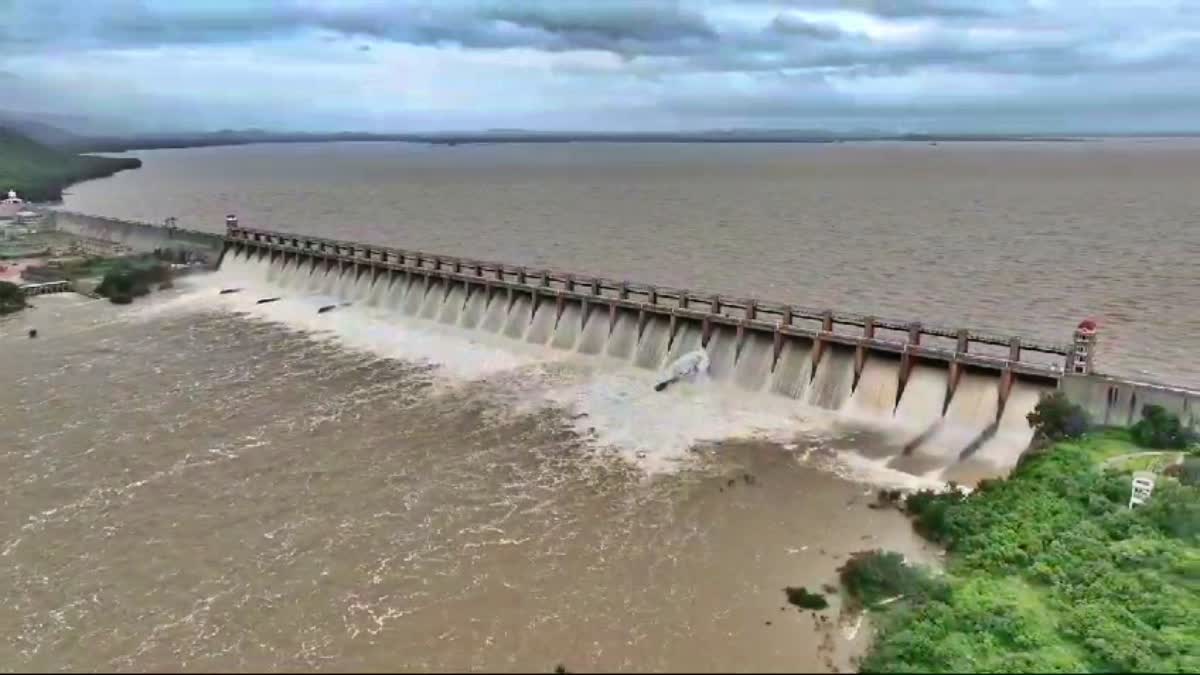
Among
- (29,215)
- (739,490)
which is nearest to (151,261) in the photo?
(29,215)

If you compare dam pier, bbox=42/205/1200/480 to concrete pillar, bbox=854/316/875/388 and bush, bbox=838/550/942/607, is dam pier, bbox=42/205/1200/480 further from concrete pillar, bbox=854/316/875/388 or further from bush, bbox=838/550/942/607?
bush, bbox=838/550/942/607

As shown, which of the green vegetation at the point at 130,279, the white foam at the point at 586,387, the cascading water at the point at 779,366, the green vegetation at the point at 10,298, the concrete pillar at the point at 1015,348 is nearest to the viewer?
the cascading water at the point at 779,366

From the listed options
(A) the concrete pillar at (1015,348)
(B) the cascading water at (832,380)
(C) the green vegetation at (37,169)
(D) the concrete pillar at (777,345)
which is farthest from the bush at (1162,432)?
(C) the green vegetation at (37,169)

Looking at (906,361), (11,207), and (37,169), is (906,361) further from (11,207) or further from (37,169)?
(37,169)

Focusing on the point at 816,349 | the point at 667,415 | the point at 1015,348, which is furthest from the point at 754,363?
the point at 1015,348

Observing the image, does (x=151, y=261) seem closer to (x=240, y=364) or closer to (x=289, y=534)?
(x=240, y=364)

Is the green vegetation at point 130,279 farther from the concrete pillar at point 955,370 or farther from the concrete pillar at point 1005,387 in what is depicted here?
the concrete pillar at point 1005,387

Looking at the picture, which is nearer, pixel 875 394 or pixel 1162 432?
pixel 1162 432
